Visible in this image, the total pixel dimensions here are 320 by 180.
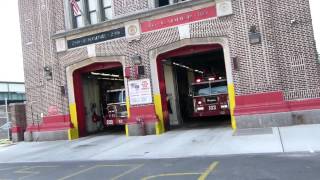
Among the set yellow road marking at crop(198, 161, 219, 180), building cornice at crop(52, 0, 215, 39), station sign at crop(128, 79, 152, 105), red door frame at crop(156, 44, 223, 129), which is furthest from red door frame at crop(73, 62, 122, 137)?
yellow road marking at crop(198, 161, 219, 180)

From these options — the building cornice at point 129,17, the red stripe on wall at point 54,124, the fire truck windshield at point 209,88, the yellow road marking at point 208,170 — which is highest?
the building cornice at point 129,17

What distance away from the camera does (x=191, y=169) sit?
1065 cm

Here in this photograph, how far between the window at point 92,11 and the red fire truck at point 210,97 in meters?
6.19

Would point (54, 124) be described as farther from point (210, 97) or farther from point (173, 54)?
point (210, 97)

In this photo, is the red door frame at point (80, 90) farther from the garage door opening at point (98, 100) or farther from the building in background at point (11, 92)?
the building in background at point (11, 92)

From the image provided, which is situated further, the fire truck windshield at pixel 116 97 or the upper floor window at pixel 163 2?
the fire truck windshield at pixel 116 97

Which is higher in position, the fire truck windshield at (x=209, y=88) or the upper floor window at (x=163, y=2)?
the upper floor window at (x=163, y=2)

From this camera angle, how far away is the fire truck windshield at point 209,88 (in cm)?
2197

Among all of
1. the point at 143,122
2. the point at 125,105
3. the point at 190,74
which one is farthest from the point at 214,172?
the point at 190,74

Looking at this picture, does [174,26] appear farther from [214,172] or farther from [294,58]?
[214,172]

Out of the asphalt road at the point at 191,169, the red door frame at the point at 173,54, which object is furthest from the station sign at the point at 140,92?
the asphalt road at the point at 191,169

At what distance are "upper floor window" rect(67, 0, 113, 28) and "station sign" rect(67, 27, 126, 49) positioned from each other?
91 centimetres

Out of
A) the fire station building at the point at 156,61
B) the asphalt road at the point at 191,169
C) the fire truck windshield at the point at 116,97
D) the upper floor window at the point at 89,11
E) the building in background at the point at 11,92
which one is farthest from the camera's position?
the building in background at the point at 11,92

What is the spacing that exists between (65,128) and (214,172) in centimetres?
1314
